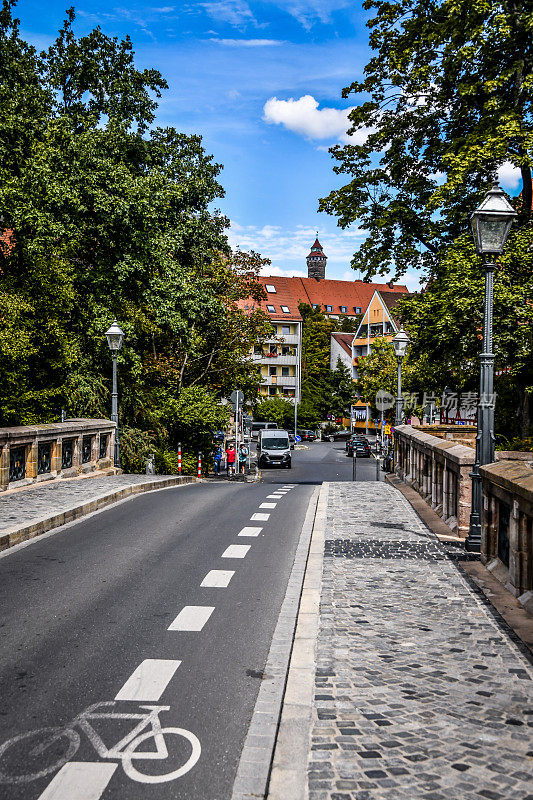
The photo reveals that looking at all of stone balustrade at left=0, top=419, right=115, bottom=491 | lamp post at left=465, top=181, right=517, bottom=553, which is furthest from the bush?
lamp post at left=465, top=181, right=517, bottom=553

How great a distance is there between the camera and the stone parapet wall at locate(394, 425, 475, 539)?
10672 mm

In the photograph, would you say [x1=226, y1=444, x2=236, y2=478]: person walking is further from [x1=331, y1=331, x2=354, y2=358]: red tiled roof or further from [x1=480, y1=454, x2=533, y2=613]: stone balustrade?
[x1=331, y1=331, x2=354, y2=358]: red tiled roof

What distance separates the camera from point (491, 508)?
8.26 meters

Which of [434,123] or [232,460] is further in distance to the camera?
[232,460]

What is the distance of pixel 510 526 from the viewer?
7168 millimetres

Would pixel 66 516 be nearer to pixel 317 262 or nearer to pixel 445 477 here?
pixel 445 477

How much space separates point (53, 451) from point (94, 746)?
44.0 feet

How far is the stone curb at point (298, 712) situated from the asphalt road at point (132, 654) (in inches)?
10.0

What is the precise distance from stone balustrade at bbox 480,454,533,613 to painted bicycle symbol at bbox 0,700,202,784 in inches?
136

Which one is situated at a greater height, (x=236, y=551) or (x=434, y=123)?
(x=434, y=123)

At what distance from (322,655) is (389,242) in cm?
2014

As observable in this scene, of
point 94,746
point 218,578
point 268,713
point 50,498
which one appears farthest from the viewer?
point 50,498

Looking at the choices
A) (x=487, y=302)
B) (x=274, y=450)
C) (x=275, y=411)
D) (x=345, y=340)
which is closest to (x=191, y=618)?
(x=487, y=302)

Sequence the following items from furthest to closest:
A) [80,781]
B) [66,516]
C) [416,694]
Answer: [66,516]
[416,694]
[80,781]
